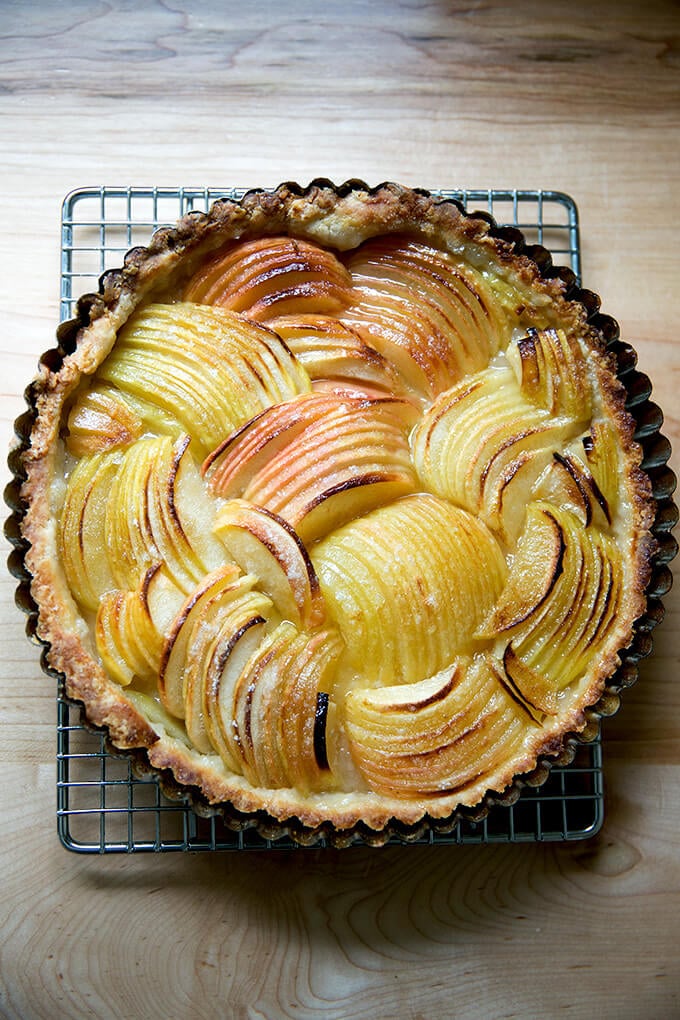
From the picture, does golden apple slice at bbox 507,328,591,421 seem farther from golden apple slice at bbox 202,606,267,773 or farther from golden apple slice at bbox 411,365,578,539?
golden apple slice at bbox 202,606,267,773

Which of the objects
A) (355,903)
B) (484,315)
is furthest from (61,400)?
(355,903)

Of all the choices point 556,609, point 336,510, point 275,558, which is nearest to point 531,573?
point 556,609

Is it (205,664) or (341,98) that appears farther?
(341,98)

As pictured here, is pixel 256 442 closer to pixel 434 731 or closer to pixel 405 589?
pixel 405 589

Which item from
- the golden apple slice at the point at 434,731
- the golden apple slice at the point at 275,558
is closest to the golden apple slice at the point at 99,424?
the golden apple slice at the point at 275,558

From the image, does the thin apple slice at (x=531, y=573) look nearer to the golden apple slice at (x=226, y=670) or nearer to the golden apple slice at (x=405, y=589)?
the golden apple slice at (x=405, y=589)

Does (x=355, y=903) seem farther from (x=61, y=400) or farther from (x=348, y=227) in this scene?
(x=348, y=227)

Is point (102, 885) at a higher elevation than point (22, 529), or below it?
below

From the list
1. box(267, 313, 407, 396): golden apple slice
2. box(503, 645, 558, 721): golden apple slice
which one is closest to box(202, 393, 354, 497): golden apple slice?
box(267, 313, 407, 396): golden apple slice
